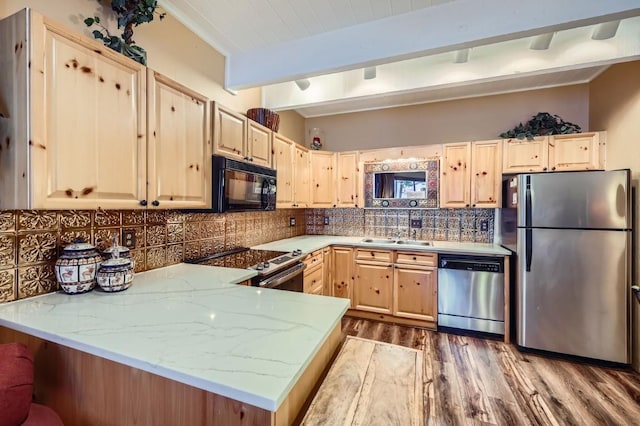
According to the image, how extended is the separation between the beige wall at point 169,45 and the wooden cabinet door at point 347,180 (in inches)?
57.6

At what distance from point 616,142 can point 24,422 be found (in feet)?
13.7

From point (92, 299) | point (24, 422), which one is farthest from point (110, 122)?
point (24, 422)

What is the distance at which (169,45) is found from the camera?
1890 mm

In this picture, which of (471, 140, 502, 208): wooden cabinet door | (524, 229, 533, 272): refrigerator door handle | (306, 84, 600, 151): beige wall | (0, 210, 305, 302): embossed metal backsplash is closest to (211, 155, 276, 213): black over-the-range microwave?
(0, 210, 305, 302): embossed metal backsplash

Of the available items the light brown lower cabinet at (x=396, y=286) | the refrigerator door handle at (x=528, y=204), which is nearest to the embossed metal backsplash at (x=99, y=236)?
the light brown lower cabinet at (x=396, y=286)

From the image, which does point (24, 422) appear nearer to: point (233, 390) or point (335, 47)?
point (233, 390)

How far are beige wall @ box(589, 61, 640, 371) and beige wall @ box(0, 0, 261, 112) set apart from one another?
135 inches

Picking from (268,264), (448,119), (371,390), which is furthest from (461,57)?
(371,390)

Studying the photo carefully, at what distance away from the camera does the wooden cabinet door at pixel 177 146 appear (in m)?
1.44

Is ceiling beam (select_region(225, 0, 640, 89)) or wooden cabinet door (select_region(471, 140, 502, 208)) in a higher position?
ceiling beam (select_region(225, 0, 640, 89))

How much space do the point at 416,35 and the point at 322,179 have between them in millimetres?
2009

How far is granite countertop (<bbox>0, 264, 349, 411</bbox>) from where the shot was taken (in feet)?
2.26

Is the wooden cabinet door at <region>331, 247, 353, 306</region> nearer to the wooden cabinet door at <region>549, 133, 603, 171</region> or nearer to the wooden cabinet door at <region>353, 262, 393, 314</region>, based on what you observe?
the wooden cabinet door at <region>353, 262, 393, 314</region>

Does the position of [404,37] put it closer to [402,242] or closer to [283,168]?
[283,168]
